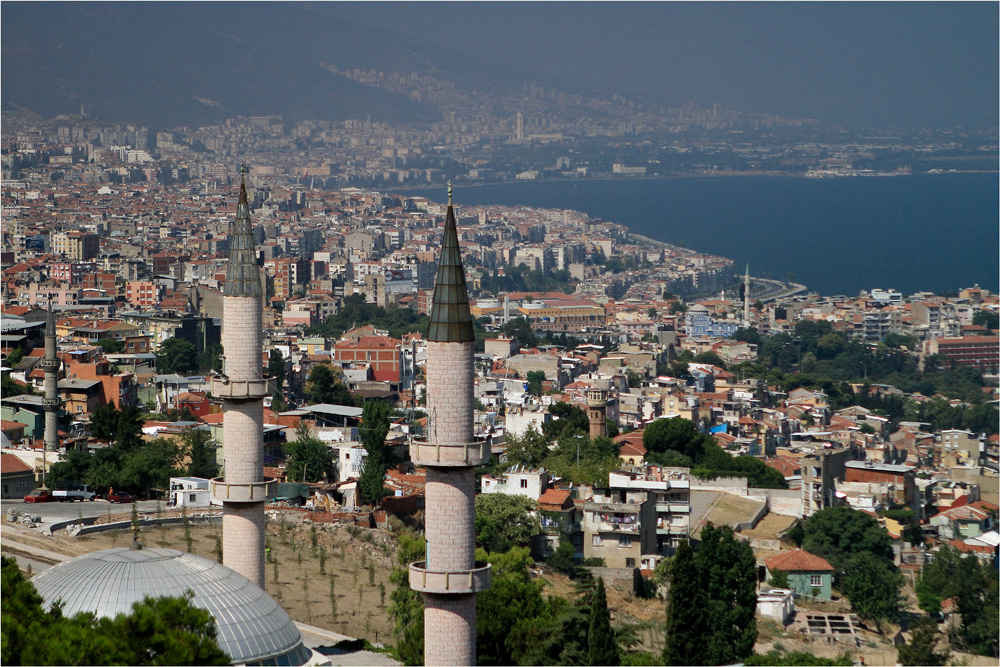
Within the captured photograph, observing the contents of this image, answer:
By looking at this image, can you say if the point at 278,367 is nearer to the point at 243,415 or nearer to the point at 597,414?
the point at 597,414

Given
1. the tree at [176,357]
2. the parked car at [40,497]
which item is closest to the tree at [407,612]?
the parked car at [40,497]

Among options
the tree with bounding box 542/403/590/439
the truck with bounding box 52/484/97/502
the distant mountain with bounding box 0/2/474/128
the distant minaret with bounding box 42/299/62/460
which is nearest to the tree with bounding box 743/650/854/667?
the truck with bounding box 52/484/97/502

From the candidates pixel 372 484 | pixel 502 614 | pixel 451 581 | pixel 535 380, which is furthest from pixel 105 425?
pixel 535 380

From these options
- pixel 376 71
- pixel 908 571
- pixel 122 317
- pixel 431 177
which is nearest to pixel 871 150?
pixel 431 177

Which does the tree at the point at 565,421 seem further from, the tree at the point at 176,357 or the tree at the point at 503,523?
the tree at the point at 176,357

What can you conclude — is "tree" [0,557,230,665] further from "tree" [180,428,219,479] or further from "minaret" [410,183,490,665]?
"tree" [180,428,219,479]

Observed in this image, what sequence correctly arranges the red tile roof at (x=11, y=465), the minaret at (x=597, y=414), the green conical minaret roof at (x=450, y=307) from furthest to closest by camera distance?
the minaret at (x=597, y=414), the red tile roof at (x=11, y=465), the green conical minaret roof at (x=450, y=307)
